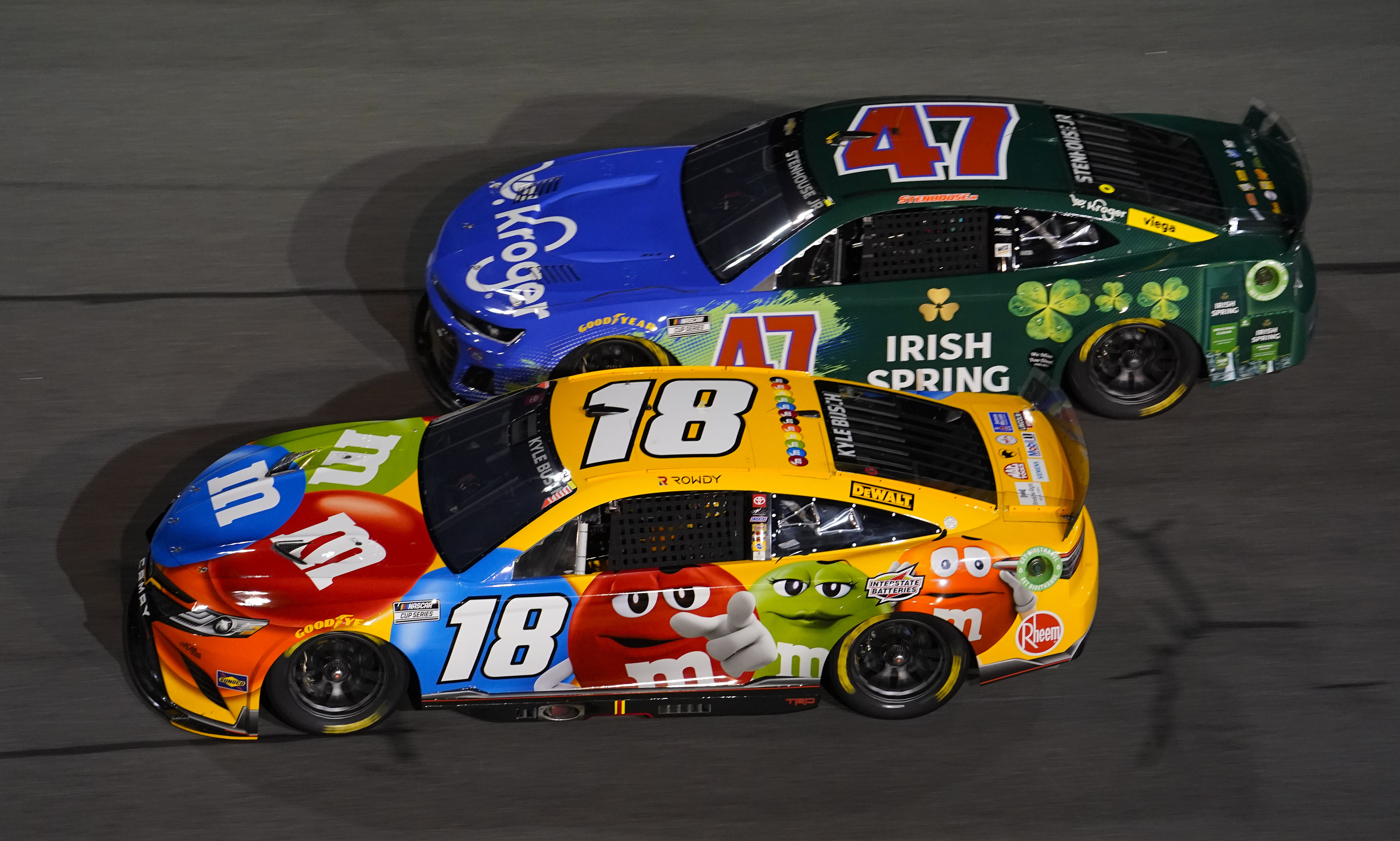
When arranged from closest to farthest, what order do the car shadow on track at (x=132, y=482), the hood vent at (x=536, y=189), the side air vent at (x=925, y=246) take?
the car shadow on track at (x=132, y=482), the side air vent at (x=925, y=246), the hood vent at (x=536, y=189)

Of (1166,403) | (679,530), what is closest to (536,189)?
(679,530)

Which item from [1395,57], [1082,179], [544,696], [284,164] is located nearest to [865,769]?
[544,696]

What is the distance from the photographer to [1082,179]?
7203 mm

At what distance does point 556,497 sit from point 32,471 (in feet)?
11.8

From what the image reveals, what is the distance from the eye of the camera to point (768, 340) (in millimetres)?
7184

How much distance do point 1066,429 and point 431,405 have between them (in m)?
3.72

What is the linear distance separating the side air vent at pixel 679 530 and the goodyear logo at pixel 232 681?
1.64m

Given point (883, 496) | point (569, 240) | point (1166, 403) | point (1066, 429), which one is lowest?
point (883, 496)

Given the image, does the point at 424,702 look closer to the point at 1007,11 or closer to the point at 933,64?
the point at 933,64

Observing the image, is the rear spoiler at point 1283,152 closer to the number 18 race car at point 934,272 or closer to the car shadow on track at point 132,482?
the number 18 race car at point 934,272

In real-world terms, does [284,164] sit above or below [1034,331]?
above

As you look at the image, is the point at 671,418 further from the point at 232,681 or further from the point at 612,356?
the point at 232,681

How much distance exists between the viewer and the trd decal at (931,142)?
7.18m

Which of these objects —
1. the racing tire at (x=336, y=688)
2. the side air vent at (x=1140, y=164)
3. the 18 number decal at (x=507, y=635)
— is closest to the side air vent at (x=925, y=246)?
the side air vent at (x=1140, y=164)
